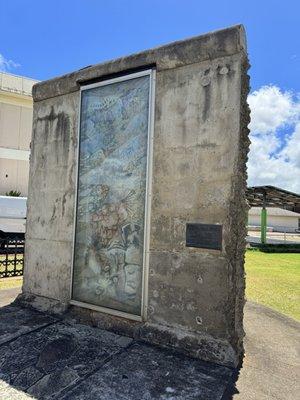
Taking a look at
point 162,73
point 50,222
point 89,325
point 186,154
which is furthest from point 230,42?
point 89,325

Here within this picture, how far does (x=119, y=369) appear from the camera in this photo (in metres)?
3.77

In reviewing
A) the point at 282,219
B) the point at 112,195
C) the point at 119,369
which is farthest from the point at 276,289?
the point at 282,219

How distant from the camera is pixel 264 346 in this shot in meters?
4.72

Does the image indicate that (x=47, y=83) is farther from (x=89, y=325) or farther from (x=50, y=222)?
(x=89, y=325)

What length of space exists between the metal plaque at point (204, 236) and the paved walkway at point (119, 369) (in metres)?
1.42

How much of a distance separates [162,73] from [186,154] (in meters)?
1.30

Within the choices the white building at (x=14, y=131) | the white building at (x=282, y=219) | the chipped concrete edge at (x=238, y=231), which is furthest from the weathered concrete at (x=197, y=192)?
the white building at (x=282, y=219)

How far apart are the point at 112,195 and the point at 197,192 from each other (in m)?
1.40

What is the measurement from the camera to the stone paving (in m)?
3.35

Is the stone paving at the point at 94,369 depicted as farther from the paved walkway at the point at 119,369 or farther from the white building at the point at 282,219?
the white building at the point at 282,219

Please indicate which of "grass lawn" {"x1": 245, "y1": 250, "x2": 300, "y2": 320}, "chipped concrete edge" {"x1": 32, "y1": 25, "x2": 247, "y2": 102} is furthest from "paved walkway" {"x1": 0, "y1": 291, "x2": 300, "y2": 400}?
"chipped concrete edge" {"x1": 32, "y1": 25, "x2": 247, "y2": 102}

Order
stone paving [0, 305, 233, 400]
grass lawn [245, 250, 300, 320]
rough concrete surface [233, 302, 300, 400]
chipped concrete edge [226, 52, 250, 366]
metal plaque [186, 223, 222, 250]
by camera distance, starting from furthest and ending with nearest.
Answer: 1. grass lawn [245, 250, 300, 320]
2. metal plaque [186, 223, 222, 250]
3. chipped concrete edge [226, 52, 250, 366]
4. rough concrete surface [233, 302, 300, 400]
5. stone paving [0, 305, 233, 400]

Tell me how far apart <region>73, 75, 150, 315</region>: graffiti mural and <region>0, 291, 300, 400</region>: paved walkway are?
26.3 inches

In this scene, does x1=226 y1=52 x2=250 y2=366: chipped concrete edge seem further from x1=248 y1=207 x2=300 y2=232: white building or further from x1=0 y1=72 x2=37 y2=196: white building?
x1=248 y1=207 x2=300 y2=232: white building
